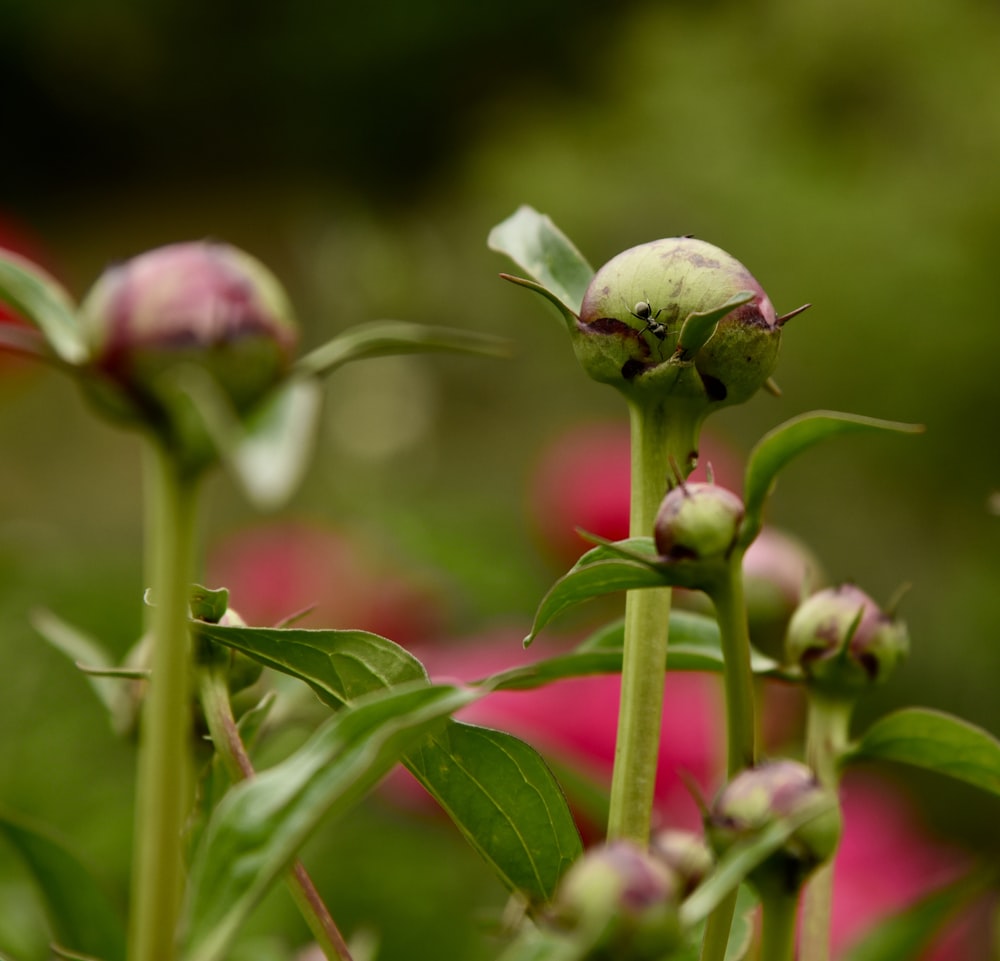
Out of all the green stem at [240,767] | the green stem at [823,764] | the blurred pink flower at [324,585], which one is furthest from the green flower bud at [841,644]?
the blurred pink flower at [324,585]

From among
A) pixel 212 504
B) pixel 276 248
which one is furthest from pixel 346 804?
pixel 276 248

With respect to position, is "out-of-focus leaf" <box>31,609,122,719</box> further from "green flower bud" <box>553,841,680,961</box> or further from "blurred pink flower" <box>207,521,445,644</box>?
"blurred pink flower" <box>207,521,445,644</box>

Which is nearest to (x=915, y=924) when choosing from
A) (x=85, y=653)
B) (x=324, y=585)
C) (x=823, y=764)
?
(x=823, y=764)

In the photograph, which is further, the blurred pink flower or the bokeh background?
the blurred pink flower

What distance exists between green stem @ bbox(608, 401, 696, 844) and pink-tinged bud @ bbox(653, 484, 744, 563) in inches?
1.0

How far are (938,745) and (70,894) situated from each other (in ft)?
0.53

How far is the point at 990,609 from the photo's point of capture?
6.08ft

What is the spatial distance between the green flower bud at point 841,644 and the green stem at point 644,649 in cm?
4

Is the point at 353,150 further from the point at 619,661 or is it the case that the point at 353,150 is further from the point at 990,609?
the point at 619,661

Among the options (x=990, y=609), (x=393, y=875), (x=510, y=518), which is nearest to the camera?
(x=393, y=875)

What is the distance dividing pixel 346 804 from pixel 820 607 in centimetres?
13

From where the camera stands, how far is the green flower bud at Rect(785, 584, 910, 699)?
281 millimetres

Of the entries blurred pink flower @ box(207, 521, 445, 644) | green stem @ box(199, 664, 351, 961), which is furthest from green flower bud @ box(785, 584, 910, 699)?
blurred pink flower @ box(207, 521, 445, 644)

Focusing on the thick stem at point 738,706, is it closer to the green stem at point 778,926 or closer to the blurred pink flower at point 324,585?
the green stem at point 778,926
